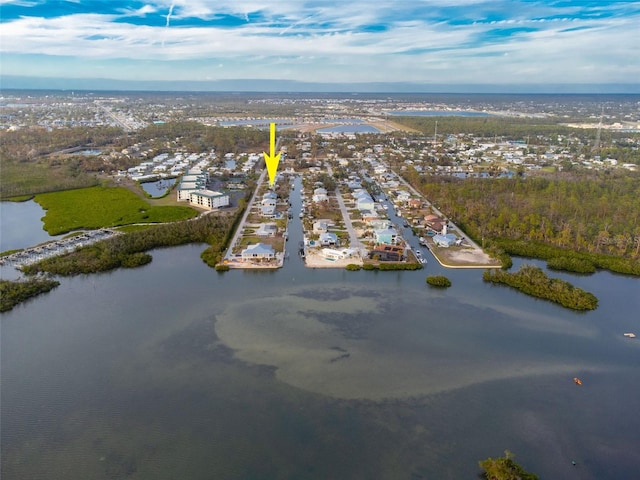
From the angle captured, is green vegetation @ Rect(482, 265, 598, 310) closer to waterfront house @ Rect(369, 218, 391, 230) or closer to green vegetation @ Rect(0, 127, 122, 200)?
waterfront house @ Rect(369, 218, 391, 230)

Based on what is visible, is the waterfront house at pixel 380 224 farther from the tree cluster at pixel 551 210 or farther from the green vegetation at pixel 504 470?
the green vegetation at pixel 504 470

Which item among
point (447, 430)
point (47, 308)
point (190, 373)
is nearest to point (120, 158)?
point (47, 308)

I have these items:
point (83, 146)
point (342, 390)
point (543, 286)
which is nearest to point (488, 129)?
point (83, 146)

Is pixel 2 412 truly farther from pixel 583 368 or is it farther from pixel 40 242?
pixel 583 368

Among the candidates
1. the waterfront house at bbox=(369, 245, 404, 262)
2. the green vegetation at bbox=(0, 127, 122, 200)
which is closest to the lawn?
the green vegetation at bbox=(0, 127, 122, 200)

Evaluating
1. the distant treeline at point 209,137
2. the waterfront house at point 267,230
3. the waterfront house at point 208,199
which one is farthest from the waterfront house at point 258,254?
the distant treeline at point 209,137

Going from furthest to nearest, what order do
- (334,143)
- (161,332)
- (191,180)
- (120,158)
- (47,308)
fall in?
(334,143), (120,158), (191,180), (47,308), (161,332)
